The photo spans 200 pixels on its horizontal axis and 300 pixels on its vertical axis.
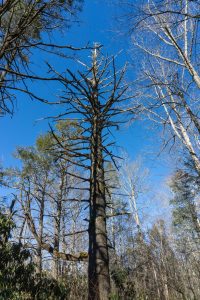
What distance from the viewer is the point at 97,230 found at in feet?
13.2

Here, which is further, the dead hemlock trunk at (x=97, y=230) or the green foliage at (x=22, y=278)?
the green foliage at (x=22, y=278)

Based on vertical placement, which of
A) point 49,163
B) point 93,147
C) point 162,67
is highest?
point 162,67

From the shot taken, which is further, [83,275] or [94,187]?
[83,275]

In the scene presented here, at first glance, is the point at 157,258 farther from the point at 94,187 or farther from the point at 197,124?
the point at 94,187

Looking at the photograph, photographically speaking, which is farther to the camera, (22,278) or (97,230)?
(22,278)

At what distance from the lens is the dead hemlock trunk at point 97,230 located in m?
3.55

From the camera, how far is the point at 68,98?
5379mm

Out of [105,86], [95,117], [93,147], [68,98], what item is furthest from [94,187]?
[105,86]

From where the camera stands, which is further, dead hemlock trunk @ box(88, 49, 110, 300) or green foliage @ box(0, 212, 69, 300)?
green foliage @ box(0, 212, 69, 300)

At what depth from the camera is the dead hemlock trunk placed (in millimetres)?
3555

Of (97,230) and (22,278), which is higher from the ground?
(97,230)

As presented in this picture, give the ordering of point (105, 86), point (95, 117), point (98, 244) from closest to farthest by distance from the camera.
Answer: point (98, 244) → point (95, 117) → point (105, 86)

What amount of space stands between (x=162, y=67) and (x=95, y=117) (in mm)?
8138

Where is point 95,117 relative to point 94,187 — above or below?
above
